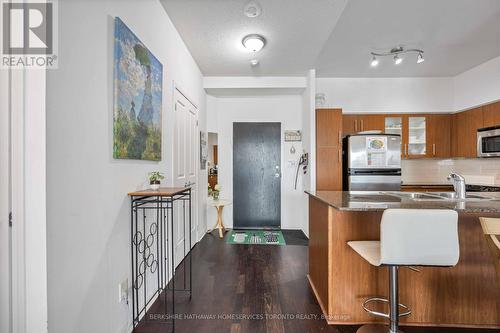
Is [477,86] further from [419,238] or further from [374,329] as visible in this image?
[374,329]

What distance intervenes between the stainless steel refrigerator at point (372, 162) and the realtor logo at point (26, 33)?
3.66 m

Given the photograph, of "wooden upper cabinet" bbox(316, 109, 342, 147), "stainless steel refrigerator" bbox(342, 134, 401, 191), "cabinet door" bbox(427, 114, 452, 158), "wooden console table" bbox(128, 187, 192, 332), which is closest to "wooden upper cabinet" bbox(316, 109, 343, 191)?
"wooden upper cabinet" bbox(316, 109, 342, 147)

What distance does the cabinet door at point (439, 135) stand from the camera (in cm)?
414

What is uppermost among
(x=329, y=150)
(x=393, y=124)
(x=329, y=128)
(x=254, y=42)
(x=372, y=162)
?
(x=254, y=42)

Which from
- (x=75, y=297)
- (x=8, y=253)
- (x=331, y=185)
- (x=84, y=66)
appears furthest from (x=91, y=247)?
(x=331, y=185)

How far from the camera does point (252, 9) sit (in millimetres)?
2283

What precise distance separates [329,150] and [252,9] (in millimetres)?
2321

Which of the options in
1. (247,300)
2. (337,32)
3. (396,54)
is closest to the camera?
(247,300)

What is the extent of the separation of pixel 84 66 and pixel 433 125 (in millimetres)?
4977

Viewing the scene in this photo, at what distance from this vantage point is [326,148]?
3846mm

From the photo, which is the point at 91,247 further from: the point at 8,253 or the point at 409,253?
the point at 409,253

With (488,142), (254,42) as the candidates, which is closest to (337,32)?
(254,42)

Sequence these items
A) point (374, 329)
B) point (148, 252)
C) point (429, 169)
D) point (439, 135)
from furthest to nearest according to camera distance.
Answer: point (429, 169) → point (439, 135) → point (148, 252) → point (374, 329)

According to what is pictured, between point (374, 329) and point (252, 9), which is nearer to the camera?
point (374, 329)
